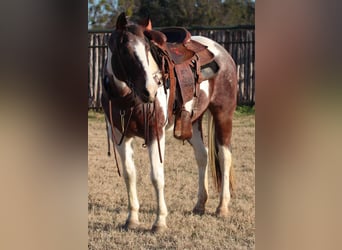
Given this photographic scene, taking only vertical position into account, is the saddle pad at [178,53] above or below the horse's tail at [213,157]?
above

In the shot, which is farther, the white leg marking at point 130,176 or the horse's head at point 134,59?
the white leg marking at point 130,176

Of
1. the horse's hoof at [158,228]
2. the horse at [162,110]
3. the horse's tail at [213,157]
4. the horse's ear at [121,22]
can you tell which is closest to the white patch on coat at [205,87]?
the horse at [162,110]

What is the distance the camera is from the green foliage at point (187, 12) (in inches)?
129

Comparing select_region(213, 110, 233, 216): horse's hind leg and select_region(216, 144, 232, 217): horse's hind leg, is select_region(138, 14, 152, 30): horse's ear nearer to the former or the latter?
select_region(213, 110, 233, 216): horse's hind leg

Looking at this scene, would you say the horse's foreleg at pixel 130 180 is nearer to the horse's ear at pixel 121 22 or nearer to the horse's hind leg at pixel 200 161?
the horse's hind leg at pixel 200 161

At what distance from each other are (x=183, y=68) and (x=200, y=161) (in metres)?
0.53

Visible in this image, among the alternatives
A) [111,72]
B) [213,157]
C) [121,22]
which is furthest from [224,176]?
[121,22]

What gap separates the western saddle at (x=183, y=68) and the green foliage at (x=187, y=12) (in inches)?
2.7

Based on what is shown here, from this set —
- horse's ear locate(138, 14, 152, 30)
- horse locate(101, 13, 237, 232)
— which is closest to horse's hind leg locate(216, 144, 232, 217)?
horse locate(101, 13, 237, 232)

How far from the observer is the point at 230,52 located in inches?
132

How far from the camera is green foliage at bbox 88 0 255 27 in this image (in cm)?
329

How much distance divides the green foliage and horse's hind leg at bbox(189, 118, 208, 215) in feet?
1.85
